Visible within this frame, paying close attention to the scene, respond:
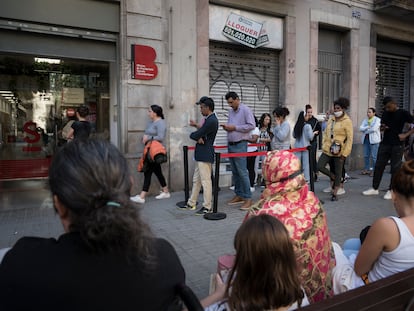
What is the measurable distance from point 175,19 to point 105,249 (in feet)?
22.9

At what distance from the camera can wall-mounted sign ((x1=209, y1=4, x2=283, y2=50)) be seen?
8148mm

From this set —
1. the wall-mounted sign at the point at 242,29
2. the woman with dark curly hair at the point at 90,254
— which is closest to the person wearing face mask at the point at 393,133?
the wall-mounted sign at the point at 242,29

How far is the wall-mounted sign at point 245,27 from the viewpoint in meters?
Result: 8.15

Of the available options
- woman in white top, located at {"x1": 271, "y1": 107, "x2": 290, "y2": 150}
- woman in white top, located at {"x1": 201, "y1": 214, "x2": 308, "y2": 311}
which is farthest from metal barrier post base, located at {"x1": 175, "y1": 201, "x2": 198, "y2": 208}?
woman in white top, located at {"x1": 201, "y1": 214, "x2": 308, "y2": 311}

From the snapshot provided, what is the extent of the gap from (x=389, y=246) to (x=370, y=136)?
8.38 meters

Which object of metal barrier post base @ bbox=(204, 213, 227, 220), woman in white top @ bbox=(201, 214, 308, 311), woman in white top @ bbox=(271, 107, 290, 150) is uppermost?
woman in white top @ bbox=(271, 107, 290, 150)

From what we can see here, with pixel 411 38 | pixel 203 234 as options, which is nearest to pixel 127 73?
pixel 203 234

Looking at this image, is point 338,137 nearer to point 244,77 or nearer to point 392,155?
point 392,155

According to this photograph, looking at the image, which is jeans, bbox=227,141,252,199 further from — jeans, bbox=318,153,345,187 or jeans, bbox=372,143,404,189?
jeans, bbox=372,143,404,189

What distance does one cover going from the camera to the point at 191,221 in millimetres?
5410

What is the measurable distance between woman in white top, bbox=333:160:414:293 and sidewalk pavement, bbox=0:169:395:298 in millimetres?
1428

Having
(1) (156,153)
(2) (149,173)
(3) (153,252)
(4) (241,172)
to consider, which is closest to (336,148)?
(4) (241,172)

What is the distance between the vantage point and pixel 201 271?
12.0 ft

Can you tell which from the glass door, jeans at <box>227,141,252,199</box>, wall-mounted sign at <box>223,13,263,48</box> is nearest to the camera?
jeans at <box>227,141,252,199</box>
